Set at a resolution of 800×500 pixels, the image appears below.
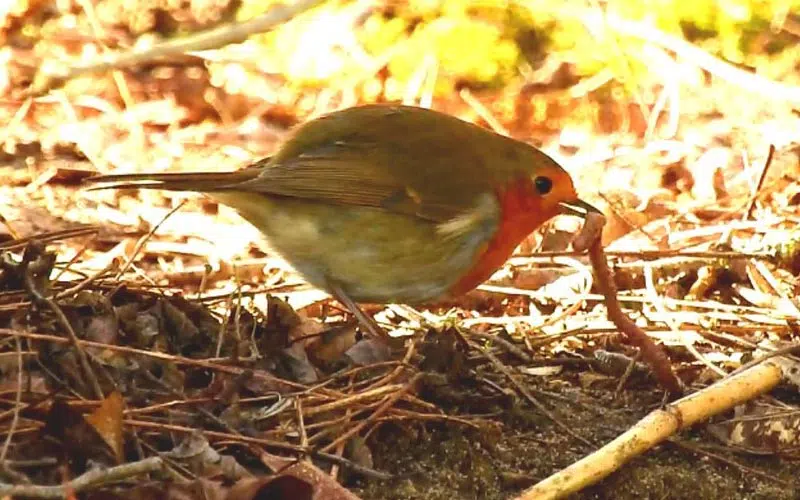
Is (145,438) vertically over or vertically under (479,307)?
over

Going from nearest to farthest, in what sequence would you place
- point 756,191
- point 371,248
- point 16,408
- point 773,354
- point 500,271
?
1. point 16,408
2. point 773,354
3. point 371,248
4. point 500,271
5. point 756,191

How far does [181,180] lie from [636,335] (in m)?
1.21

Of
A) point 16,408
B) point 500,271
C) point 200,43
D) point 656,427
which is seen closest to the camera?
point 16,408

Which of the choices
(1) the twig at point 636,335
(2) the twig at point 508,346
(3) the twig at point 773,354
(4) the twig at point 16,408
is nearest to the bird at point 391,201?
(2) the twig at point 508,346

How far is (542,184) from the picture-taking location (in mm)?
3514

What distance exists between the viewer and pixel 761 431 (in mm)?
2814

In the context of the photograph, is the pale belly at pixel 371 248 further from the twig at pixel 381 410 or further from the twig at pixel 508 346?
the twig at pixel 381 410

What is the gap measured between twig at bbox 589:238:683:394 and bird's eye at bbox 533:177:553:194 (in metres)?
0.54

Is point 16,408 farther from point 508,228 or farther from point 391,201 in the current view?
point 508,228

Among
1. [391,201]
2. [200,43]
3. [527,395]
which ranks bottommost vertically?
[527,395]

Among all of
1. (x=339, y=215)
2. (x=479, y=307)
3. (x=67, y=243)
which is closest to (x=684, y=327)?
(x=479, y=307)

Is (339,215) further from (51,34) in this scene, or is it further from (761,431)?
(51,34)

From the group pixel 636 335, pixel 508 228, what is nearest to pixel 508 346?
pixel 508 228

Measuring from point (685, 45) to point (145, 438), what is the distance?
3.99 m
